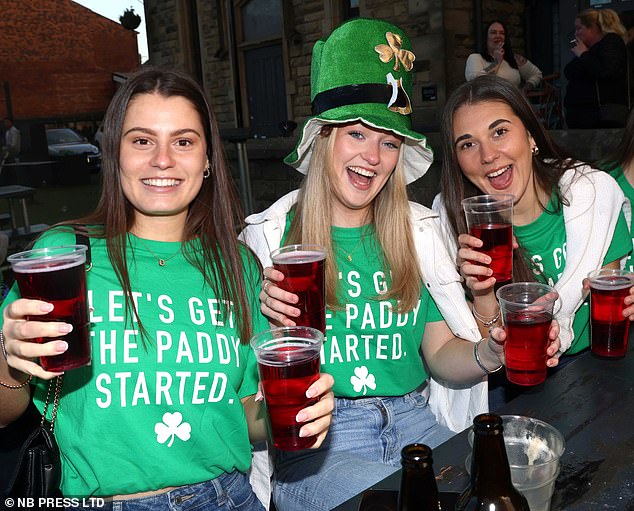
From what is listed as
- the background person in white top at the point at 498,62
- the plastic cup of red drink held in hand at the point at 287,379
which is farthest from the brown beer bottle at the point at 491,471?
the background person in white top at the point at 498,62

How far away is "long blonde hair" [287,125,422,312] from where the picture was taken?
7.80 feet

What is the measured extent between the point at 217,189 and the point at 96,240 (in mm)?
449

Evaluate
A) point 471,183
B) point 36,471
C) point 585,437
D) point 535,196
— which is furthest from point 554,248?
point 36,471

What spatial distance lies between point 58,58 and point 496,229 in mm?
4794

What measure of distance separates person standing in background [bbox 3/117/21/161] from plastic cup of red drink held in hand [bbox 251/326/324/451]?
179 inches

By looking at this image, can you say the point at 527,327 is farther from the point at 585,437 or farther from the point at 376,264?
the point at 376,264

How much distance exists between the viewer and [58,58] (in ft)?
18.2

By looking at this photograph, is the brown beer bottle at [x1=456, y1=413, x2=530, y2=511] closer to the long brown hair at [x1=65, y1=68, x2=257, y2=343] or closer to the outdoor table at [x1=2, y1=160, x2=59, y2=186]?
the long brown hair at [x1=65, y1=68, x2=257, y2=343]

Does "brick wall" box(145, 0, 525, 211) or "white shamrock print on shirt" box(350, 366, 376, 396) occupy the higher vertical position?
"brick wall" box(145, 0, 525, 211)

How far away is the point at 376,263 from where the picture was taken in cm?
244

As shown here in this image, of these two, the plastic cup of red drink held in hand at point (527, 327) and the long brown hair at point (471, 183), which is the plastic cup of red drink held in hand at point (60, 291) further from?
the long brown hair at point (471, 183)

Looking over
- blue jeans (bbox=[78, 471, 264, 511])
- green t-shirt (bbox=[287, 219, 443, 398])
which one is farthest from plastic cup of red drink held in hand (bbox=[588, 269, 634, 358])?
blue jeans (bbox=[78, 471, 264, 511])

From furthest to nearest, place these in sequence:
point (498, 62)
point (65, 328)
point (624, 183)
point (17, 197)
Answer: point (498, 62)
point (17, 197)
point (624, 183)
point (65, 328)

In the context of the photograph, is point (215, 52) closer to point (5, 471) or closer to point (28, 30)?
point (28, 30)
